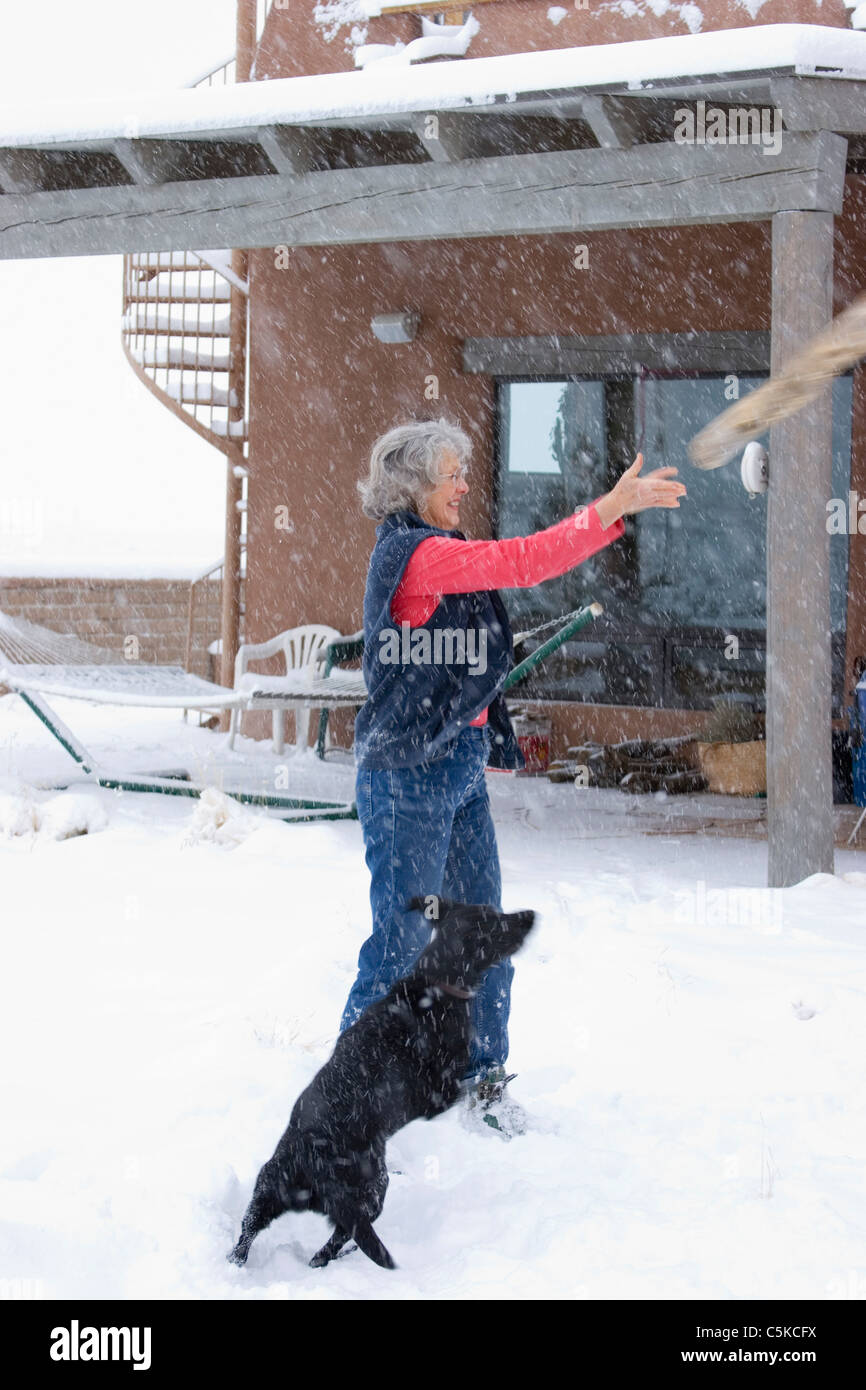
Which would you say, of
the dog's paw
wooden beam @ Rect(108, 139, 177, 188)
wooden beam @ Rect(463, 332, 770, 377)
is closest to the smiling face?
the dog's paw

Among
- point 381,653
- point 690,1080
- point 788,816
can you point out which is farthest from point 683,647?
point 381,653

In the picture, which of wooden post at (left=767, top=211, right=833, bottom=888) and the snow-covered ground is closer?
the snow-covered ground

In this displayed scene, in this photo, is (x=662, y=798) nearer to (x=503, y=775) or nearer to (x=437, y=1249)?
(x=503, y=775)

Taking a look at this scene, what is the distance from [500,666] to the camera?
2834 millimetres

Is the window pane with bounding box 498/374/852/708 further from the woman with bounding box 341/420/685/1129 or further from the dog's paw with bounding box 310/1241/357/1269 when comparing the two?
the dog's paw with bounding box 310/1241/357/1269

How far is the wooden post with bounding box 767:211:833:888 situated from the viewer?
4.96 meters

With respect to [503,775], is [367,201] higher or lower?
higher

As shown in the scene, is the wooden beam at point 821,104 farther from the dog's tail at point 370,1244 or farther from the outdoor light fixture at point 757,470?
the dog's tail at point 370,1244

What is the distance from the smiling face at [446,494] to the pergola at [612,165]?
242cm

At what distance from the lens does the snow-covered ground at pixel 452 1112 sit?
239cm

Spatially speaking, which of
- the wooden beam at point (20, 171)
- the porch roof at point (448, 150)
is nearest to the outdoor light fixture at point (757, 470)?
the porch roof at point (448, 150)

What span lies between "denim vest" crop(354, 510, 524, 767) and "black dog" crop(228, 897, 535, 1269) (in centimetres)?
35

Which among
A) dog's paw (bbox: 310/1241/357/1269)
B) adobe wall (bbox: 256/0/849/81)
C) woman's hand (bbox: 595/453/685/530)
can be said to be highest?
adobe wall (bbox: 256/0/849/81)
